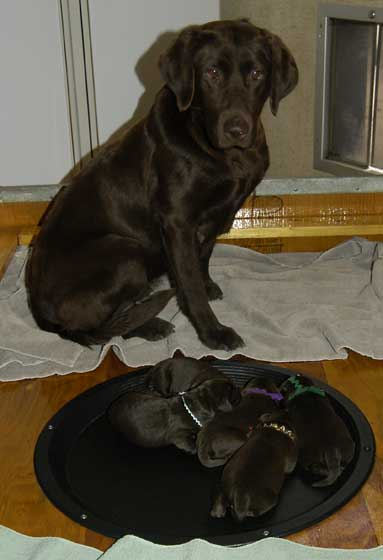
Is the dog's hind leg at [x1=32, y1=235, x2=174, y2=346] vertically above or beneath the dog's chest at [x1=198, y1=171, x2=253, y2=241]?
beneath

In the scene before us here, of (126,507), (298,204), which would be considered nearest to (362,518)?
(126,507)

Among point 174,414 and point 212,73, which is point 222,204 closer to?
point 212,73

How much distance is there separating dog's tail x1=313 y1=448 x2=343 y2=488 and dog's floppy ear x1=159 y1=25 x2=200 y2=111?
1000 millimetres

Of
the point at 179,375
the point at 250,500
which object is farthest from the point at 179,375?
the point at 250,500

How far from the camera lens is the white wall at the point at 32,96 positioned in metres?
3.72

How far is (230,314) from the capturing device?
2.63m

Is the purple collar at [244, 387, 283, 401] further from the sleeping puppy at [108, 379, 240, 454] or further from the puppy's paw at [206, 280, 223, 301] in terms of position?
the puppy's paw at [206, 280, 223, 301]

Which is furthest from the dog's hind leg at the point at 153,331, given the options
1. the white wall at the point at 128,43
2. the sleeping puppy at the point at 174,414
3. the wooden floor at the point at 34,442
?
the white wall at the point at 128,43

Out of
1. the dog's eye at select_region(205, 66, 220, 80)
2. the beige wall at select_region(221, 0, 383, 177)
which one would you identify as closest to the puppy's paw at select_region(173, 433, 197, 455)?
the dog's eye at select_region(205, 66, 220, 80)

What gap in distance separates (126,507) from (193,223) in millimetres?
878

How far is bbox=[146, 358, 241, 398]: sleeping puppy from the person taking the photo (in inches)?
82.0

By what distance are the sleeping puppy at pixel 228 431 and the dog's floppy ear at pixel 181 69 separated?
2.75ft

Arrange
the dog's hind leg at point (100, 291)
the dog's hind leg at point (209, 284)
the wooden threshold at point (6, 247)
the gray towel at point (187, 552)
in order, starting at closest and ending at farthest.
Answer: the gray towel at point (187, 552) → the dog's hind leg at point (100, 291) → the dog's hind leg at point (209, 284) → the wooden threshold at point (6, 247)

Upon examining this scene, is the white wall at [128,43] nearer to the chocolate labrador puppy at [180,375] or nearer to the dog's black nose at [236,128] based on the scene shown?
the dog's black nose at [236,128]
